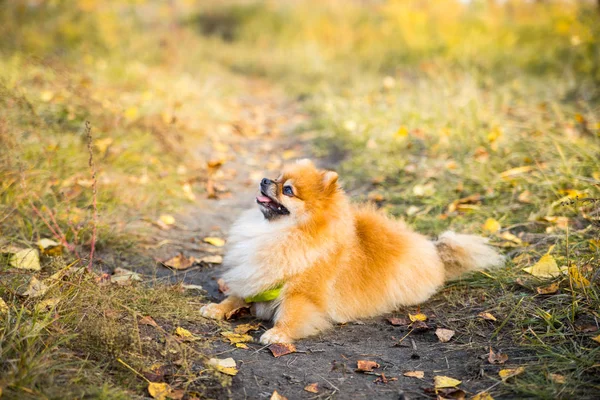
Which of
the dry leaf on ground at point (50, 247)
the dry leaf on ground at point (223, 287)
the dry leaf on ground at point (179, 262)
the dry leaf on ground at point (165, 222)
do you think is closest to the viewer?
the dry leaf on ground at point (50, 247)

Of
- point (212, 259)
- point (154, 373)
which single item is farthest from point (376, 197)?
point (154, 373)

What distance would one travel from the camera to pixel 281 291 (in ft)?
10.2

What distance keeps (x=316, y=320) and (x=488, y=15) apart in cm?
1107

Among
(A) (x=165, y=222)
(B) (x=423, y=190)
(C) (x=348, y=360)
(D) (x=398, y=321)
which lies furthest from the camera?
(B) (x=423, y=190)

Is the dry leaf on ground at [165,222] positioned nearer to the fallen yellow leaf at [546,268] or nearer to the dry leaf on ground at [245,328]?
the dry leaf on ground at [245,328]

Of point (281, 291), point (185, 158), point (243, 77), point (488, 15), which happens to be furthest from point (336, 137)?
point (488, 15)

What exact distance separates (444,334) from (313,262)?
2.88 ft

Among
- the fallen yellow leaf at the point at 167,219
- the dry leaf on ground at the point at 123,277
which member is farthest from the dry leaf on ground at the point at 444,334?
the fallen yellow leaf at the point at 167,219

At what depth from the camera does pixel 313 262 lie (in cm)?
313

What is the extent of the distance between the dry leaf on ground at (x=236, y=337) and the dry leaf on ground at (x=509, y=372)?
1.35 meters

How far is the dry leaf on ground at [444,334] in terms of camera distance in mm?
2982

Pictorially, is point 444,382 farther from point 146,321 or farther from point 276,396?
point 146,321

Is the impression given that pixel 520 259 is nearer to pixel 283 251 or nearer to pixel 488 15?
pixel 283 251

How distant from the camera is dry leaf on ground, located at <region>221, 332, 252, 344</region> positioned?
289 centimetres
